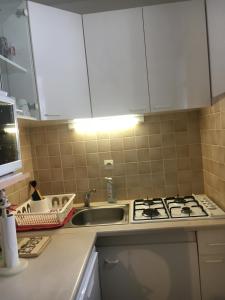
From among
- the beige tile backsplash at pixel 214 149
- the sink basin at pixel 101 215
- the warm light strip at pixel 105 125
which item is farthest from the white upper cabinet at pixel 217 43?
the sink basin at pixel 101 215

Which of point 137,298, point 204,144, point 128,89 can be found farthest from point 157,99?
point 137,298

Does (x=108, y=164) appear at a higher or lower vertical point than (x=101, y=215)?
higher

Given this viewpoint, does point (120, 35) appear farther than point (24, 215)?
Yes

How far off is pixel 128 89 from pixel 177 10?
59cm

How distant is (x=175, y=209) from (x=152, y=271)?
44 centimetres

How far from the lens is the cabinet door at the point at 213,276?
150 cm

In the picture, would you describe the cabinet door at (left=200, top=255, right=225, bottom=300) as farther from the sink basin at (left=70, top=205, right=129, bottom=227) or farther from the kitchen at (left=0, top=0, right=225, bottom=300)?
the sink basin at (left=70, top=205, right=129, bottom=227)

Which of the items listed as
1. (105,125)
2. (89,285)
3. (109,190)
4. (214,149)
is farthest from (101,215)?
(214,149)

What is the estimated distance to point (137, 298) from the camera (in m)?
1.56

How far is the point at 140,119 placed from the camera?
6.72ft

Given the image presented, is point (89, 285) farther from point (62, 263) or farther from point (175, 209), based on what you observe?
point (175, 209)

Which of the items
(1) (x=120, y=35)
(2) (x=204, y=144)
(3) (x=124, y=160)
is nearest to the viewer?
(1) (x=120, y=35)

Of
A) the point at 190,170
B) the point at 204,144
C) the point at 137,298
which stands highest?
the point at 204,144

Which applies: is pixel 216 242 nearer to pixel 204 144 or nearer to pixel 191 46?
pixel 204 144
